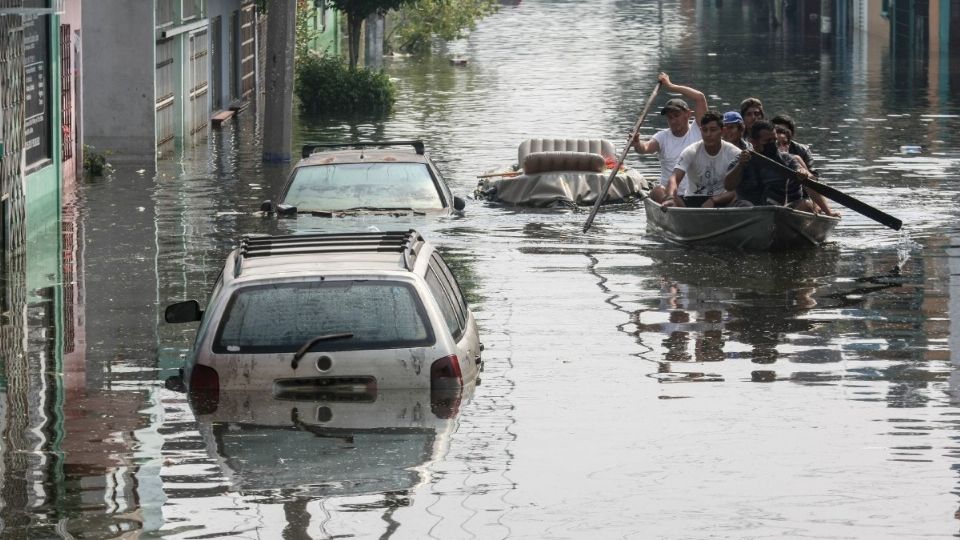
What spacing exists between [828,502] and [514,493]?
5.20 ft

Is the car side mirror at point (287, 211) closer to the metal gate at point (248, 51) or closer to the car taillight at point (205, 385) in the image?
the car taillight at point (205, 385)

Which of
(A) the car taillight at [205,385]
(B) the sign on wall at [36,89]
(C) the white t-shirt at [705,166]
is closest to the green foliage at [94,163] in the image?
(B) the sign on wall at [36,89]

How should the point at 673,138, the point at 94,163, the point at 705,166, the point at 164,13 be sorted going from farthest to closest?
the point at 164,13 < the point at 94,163 < the point at 673,138 < the point at 705,166

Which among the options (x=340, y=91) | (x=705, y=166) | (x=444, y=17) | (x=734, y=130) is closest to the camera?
(x=705, y=166)

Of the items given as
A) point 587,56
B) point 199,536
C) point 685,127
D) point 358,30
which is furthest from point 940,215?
point 587,56

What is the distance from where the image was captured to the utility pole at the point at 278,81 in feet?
103

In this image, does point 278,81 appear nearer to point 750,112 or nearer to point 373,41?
point 750,112

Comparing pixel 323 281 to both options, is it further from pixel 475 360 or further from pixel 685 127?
pixel 685 127

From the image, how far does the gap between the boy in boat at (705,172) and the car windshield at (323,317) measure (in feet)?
30.1

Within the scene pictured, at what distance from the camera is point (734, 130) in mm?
21281

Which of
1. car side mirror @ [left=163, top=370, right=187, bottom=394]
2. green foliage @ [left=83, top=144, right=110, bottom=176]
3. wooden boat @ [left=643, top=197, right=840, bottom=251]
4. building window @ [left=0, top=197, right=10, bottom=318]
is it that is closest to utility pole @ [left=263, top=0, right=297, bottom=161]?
green foliage @ [left=83, top=144, right=110, bottom=176]

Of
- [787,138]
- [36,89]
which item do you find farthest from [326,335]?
[36,89]

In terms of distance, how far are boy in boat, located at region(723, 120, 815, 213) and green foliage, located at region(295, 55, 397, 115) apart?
2194 cm

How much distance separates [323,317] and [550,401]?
188 centimetres
